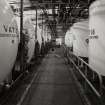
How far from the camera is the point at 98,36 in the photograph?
148 inches

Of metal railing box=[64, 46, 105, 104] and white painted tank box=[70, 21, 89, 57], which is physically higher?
white painted tank box=[70, 21, 89, 57]

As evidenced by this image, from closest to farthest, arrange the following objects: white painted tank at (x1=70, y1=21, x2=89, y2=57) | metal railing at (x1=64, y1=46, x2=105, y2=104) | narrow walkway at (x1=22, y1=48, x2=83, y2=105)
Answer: metal railing at (x1=64, y1=46, x2=105, y2=104)
narrow walkway at (x1=22, y1=48, x2=83, y2=105)
white painted tank at (x1=70, y1=21, x2=89, y2=57)

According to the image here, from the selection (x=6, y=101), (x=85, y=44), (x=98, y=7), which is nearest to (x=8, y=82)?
(x=6, y=101)

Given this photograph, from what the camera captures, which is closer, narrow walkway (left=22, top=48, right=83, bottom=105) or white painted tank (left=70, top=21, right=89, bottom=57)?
narrow walkway (left=22, top=48, right=83, bottom=105)

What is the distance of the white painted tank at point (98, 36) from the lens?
3621 millimetres

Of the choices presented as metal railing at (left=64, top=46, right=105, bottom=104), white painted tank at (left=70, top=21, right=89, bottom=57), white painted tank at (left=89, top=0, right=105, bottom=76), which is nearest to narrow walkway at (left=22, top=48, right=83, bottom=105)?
metal railing at (left=64, top=46, right=105, bottom=104)

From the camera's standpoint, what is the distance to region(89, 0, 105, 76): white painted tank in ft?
11.9

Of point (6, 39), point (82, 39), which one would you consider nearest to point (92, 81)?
point (6, 39)

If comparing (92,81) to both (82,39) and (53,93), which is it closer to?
(53,93)

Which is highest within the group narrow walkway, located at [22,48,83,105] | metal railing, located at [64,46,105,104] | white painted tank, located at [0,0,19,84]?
white painted tank, located at [0,0,19,84]

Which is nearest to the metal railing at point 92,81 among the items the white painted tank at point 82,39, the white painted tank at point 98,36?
the white painted tank at point 98,36

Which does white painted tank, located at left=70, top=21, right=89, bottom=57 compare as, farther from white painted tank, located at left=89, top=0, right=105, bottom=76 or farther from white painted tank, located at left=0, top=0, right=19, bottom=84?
white painted tank, located at left=0, top=0, right=19, bottom=84

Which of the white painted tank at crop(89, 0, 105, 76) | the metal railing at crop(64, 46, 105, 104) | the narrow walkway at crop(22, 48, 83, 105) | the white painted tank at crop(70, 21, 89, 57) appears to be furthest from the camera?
the white painted tank at crop(70, 21, 89, 57)

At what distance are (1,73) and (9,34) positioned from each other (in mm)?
714
